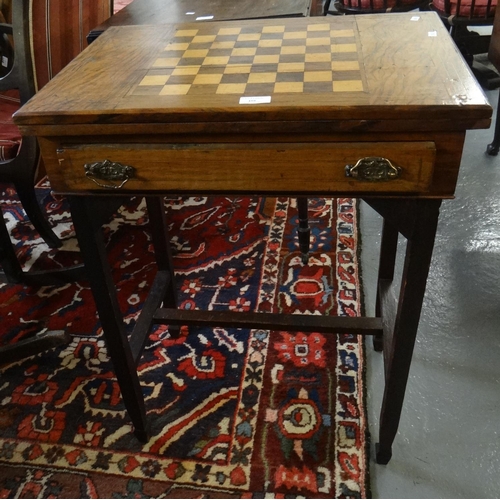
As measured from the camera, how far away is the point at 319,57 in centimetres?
89

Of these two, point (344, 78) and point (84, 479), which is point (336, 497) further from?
point (344, 78)

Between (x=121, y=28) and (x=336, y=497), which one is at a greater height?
(x=121, y=28)

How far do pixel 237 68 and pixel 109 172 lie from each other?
0.91 feet

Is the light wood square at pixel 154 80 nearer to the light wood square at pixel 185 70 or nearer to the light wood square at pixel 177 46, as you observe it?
the light wood square at pixel 185 70

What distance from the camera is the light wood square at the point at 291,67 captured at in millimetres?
834

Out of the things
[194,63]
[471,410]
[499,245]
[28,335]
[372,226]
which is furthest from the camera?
[372,226]

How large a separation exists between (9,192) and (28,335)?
3.08 ft

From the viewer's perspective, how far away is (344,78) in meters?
0.79

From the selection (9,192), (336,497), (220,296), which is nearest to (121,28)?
(220,296)

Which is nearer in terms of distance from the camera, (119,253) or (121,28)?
(121,28)

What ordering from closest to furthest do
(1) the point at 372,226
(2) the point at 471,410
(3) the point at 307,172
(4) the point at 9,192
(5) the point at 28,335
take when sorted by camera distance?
(3) the point at 307,172 → (2) the point at 471,410 → (5) the point at 28,335 → (1) the point at 372,226 → (4) the point at 9,192

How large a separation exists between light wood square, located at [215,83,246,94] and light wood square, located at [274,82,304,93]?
0.05 meters

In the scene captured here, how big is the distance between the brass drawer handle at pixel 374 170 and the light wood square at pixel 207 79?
0.83ft

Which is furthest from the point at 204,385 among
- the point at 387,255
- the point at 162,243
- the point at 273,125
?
Answer: the point at 273,125
